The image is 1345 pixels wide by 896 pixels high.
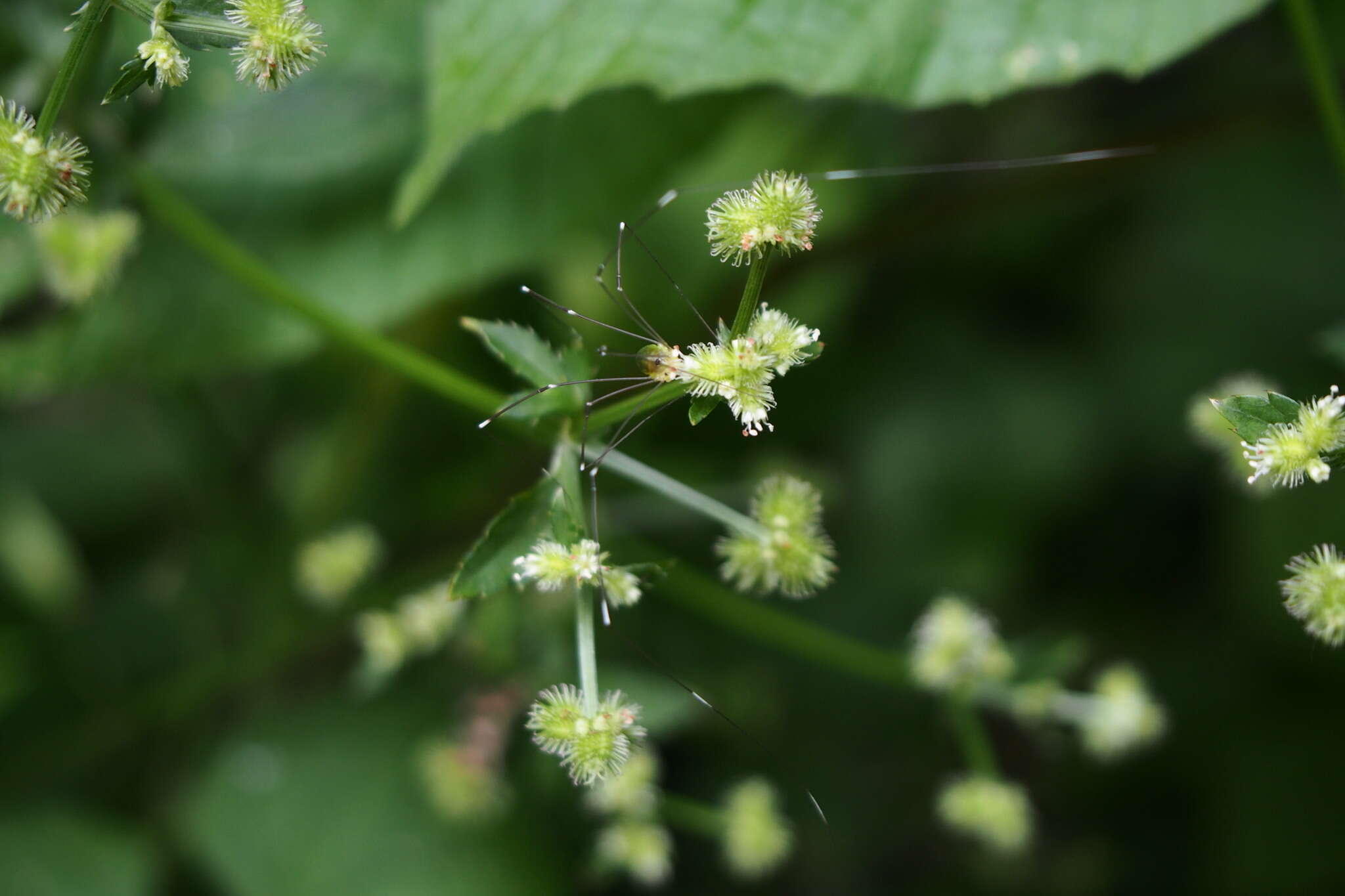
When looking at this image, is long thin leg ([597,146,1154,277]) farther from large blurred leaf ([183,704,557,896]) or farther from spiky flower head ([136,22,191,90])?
large blurred leaf ([183,704,557,896])

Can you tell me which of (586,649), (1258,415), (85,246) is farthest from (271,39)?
(1258,415)

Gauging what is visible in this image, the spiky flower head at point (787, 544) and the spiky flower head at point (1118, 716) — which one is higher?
the spiky flower head at point (1118, 716)

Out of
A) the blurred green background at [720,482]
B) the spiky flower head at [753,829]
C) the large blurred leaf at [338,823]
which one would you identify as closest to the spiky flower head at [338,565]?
the blurred green background at [720,482]

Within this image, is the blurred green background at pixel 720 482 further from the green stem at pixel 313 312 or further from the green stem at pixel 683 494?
the green stem at pixel 683 494

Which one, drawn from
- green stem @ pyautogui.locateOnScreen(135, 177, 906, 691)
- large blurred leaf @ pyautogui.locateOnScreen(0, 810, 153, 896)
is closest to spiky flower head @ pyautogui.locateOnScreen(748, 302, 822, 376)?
green stem @ pyautogui.locateOnScreen(135, 177, 906, 691)

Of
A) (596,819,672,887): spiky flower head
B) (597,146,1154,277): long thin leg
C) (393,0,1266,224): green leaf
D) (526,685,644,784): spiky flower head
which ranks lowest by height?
(526,685,644,784): spiky flower head

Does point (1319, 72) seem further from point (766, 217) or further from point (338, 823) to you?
point (338, 823)
